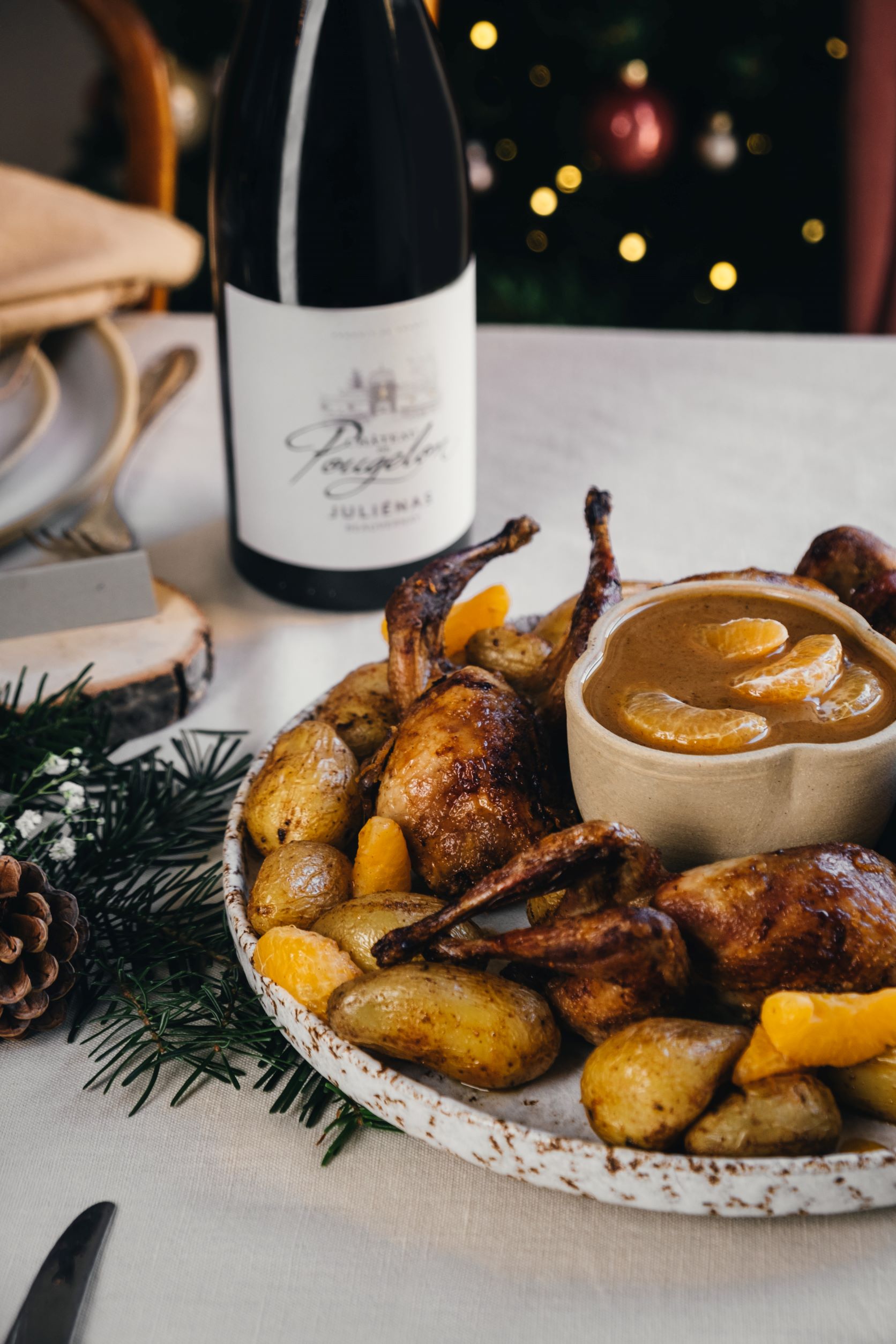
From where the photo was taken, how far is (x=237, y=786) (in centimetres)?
107

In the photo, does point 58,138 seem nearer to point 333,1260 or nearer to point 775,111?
point 775,111

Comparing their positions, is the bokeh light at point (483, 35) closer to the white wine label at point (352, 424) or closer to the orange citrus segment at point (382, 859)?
the white wine label at point (352, 424)

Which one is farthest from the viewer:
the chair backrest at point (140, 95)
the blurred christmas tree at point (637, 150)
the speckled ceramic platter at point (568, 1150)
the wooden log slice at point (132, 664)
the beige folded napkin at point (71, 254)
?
the blurred christmas tree at point (637, 150)

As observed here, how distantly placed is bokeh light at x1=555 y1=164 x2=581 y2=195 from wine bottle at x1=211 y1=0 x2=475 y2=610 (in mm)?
1592

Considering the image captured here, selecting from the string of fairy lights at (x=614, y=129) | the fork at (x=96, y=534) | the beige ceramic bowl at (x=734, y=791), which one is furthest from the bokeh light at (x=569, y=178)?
the beige ceramic bowl at (x=734, y=791)

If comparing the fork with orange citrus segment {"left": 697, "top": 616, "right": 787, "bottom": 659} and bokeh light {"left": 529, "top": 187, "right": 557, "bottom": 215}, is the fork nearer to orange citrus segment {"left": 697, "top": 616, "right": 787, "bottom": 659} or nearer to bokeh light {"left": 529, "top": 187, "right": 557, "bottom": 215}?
orange citrus segment {"left": 697, "top": 616, "right": 787, "bottom": 659}

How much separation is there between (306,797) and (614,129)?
2.01 metres

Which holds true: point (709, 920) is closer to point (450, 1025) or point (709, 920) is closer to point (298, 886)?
point (450, 1025)

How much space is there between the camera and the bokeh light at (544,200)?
276 centimetres

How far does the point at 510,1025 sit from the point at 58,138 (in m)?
3.41

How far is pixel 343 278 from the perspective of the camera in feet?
3.89

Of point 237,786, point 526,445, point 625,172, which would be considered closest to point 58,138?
point 625,172

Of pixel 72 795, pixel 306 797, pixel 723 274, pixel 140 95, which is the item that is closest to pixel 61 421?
pixel 140 95

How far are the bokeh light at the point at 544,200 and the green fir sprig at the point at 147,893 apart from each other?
1.96 meters
